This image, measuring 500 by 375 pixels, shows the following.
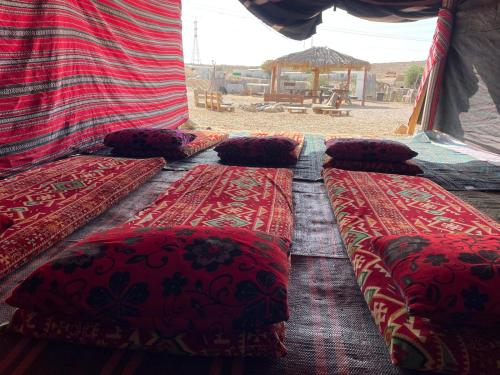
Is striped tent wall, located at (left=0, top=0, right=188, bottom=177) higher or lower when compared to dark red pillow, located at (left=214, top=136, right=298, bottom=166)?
higher

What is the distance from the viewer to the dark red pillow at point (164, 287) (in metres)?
0.74

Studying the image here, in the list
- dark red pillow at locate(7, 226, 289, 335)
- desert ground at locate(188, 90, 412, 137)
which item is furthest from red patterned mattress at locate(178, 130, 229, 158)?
desert ground at locate(188, 90, 412, 137)

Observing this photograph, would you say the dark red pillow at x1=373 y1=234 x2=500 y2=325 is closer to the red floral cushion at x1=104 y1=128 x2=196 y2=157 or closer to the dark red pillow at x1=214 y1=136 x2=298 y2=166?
the dark red pillow at x1=214 y1=136 x2=298 y2=166

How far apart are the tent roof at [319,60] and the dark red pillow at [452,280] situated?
1114 centimetres

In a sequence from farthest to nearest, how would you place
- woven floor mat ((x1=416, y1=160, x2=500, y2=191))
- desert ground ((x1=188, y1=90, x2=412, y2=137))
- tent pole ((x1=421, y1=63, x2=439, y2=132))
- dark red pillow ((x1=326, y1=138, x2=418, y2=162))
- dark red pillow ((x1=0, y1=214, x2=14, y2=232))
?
1. desert ground ((x1=188, y1=90, x2=412, y2=137))
2. tent pole ((x1=421, y1=63, x2=439, y2=132))
3. dark red pillow ((x1=326, y1=138, x2=418, y2=162))
4. woven floor mat ((x1=416, y1=160, x2=500, y2=191))
5. dark red pillow ((x1=0, y1=214, x2=14, y2=232))

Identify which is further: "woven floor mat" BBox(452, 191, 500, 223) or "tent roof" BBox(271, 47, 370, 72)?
"tent roof" BBox(271, 47, 370, 72)

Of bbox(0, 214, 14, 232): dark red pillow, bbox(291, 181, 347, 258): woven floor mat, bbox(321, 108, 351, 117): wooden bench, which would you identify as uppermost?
bbox(0, 214, 14, 232): dark red pillow

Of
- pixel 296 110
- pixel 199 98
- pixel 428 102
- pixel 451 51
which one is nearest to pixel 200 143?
pixel 428 102

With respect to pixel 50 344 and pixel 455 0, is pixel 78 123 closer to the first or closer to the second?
pixel 50 344

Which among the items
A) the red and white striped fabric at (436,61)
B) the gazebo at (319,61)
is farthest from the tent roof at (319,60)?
the red and white striped fabric at (436,61)

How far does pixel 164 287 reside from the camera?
0.75 meters

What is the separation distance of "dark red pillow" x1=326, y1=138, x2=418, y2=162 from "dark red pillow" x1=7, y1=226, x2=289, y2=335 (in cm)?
183

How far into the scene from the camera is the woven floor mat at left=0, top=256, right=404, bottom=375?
2.39ft

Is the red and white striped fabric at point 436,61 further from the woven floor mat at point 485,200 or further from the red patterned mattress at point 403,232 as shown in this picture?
the red patterned mattress at point 403,232
